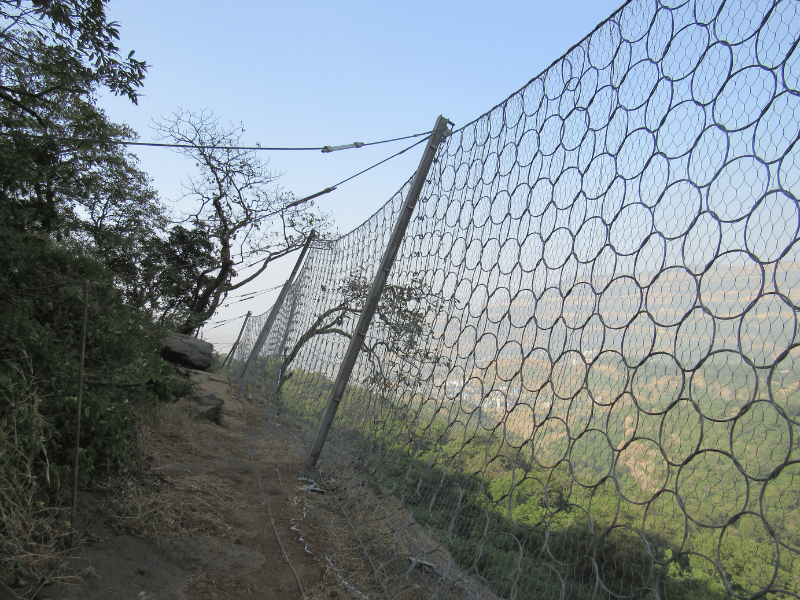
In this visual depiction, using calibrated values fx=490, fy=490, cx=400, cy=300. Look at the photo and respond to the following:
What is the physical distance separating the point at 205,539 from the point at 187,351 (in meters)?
4.76

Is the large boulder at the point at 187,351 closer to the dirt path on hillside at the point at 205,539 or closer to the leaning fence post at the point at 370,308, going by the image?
the dirt path on hillside at the point at 205,539

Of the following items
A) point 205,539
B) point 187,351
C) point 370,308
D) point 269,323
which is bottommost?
point 205,539

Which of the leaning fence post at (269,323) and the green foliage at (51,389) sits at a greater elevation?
the leaning fence post at (269,323)

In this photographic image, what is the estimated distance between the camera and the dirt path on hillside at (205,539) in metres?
1.92

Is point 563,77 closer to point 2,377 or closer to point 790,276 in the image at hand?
point 790,276

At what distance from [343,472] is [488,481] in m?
1.85

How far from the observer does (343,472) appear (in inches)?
137

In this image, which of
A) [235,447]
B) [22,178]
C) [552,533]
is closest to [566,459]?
[552,533]

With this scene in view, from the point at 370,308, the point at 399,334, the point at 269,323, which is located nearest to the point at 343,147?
the point at 370,308

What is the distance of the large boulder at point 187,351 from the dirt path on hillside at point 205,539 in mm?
3027

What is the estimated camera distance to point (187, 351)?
668 cm

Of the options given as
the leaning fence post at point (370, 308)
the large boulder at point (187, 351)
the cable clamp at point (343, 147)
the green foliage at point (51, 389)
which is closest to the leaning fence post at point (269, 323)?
the large boulder at point (187, 351)

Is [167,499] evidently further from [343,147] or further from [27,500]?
[343,147]

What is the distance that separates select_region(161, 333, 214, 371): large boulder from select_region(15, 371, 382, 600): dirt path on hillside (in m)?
3.03
